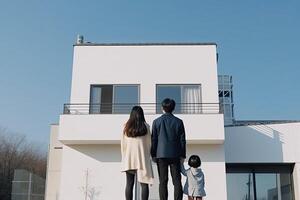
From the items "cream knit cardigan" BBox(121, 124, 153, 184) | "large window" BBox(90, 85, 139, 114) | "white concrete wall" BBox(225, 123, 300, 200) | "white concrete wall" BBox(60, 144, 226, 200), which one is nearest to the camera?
"cream knit cardigan" BBox(121, 124, 153, 184)

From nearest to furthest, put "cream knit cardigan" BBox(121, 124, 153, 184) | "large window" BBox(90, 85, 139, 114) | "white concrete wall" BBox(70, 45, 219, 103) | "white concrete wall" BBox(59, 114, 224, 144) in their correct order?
"cream knit cardigan" BBox(121, 124, 153, 184)
"white concrete wall" BBox(59, 114, 224, 144)
"large window" BBox(90, 85, 139, 114)
"white concrete wall" BBox(70, 45, 219, 103)

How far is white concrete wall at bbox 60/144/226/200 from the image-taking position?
38.8 feet

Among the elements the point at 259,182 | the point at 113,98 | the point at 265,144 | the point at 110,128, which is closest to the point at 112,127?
the point at 110,128

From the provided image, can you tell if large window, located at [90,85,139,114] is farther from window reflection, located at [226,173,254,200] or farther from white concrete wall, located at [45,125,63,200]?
window reflection, located at [226,173,254,200]

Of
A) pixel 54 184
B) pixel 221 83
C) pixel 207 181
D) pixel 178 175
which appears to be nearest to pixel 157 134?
pixel 178 175

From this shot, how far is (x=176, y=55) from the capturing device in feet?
42.9

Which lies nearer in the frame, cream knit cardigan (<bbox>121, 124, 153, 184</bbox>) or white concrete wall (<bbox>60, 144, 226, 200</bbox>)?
cream knit cardigan (<bbox>121, 124, 153, 184</bbox>)

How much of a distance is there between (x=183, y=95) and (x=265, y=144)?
10.5 feet

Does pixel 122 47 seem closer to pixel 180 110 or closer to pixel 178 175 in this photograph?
pixel 180 110

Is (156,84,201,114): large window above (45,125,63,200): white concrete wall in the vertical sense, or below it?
above

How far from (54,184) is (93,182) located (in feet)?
8.40

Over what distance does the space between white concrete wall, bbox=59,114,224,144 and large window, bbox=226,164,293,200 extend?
2.05 metres

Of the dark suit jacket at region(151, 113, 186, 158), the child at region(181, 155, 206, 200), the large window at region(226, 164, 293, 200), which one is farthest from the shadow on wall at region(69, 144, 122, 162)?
the dark suit jacket at region(151, 113, 186, 158)

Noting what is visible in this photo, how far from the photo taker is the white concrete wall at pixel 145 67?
12.7 m
